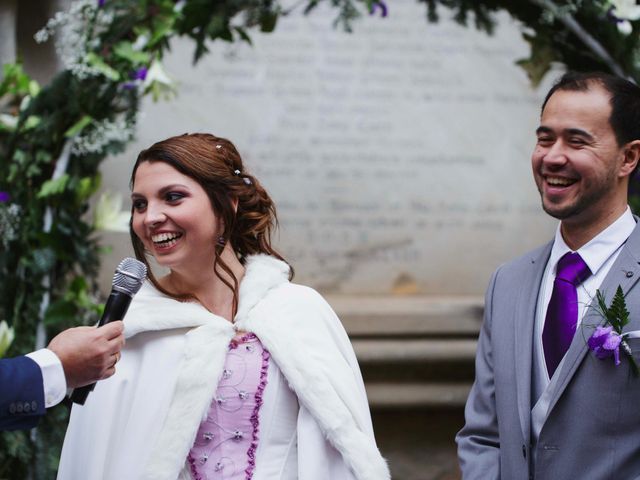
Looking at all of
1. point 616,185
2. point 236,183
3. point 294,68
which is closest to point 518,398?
point 616,185

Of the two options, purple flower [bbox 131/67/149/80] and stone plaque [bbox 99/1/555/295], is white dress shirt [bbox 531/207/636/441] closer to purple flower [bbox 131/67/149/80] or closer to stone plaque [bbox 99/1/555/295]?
purple flower [bbox 131/67/149/80]

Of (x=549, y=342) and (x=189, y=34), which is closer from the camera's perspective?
(x=549, y=342)

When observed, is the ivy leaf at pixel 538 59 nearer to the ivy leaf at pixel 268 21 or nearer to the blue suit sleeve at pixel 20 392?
the ivy leaf at pixel 268 21

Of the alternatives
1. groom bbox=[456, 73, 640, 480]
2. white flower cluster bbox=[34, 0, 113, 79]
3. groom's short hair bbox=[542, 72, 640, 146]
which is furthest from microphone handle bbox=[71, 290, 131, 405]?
white flower cluster bbox=[34, 0, 113, 79]

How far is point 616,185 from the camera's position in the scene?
2312 mm

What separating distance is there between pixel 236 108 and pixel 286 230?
59 centimetres

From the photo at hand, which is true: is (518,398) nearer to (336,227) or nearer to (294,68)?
(336,227)

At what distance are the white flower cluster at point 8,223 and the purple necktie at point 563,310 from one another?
6.11ft

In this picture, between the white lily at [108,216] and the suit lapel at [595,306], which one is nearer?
the suit lapel at [595,306]

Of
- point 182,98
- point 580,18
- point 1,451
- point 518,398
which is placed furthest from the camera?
point 182,98

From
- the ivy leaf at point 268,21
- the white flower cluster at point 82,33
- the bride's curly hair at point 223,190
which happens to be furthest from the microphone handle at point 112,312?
the ivy leaf at point 268,21

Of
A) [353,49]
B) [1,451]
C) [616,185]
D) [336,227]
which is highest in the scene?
[353,49]

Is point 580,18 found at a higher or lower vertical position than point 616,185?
higher

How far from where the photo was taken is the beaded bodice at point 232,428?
2.22m
